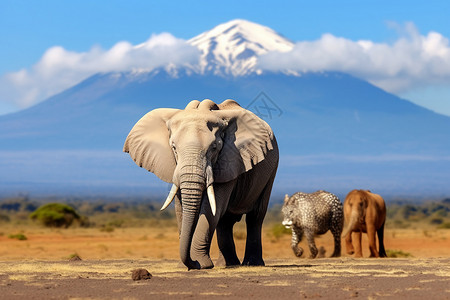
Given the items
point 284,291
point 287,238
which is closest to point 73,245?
point 287,238

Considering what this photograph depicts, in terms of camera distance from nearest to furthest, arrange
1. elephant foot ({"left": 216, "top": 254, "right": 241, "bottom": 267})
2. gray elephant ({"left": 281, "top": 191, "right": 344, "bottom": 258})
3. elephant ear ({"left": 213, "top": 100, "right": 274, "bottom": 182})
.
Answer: elephant ear ({"left": 213, "top": 100, "right": 274, "bottom": 182}), elephant foot ({"left": 216, "top": 254, "right": 241, "bottom": 267}), gray elephant ({"left": 281, "top": 191, "right": 344, "bottom": 258})

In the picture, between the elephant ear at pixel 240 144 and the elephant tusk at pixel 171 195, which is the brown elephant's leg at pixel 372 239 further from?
the elephant tusk at pixel 171 195

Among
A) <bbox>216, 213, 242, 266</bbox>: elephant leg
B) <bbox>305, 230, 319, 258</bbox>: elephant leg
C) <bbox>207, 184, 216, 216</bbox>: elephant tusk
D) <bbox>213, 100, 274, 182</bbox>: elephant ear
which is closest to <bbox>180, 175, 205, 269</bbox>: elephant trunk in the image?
<bbox>207, 184, 216, 216</bbox>: elephant tusk

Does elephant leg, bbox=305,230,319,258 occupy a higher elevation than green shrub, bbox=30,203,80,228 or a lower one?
Result: lower

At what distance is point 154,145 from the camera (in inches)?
657

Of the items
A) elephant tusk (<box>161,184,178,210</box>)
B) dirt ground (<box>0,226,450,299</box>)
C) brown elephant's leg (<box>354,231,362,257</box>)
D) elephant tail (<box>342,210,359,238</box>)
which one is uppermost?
elephant tusk (<box>161,184,178,210</box>)

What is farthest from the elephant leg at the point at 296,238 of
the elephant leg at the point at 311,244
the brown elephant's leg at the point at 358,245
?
the brown elephant's leg at the point at 358,245

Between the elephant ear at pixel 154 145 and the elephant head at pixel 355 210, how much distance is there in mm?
7778

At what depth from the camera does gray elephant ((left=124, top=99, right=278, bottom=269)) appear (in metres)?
15.2

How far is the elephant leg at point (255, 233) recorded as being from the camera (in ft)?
58.9

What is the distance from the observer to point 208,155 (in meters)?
15.5

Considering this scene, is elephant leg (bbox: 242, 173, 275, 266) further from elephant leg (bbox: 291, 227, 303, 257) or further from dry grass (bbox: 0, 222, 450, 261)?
dry grass (bbox: 0, 222, 450, 261)

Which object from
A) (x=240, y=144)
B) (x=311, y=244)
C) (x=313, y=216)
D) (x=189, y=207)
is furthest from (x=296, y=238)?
(x=189, y=207)

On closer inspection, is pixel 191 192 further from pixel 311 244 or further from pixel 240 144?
pixel 311 244
